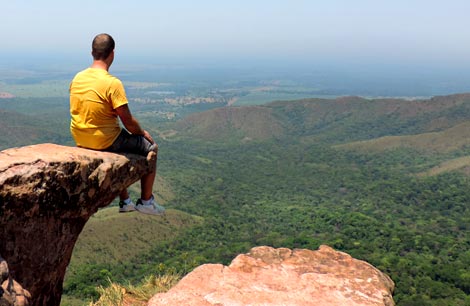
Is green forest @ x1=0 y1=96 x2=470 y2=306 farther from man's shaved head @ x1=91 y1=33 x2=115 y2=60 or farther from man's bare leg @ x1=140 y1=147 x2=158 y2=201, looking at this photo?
man's shaved head @ x1=91 y1=33 x2=115 y2=60

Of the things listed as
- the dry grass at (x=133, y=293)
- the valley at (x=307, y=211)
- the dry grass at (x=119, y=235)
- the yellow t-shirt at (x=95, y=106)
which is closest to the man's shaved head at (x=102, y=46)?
the yellow t-shirt at (x=95, y=106)

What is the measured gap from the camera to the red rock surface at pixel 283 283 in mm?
7012

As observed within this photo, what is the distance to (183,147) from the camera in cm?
19738

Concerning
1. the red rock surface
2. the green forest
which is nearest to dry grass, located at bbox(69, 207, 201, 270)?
the green forest

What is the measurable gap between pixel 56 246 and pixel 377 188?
422 feet

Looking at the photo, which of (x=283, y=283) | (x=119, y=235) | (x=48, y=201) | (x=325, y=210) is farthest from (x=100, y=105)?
(x=325, y=210)

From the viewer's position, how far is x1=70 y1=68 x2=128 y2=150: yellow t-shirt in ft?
22.6

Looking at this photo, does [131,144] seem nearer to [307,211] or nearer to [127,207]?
[127,207]

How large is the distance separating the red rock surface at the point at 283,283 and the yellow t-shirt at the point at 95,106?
3418 mm

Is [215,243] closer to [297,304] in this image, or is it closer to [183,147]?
[297,304]

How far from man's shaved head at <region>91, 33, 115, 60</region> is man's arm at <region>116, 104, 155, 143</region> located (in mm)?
1142

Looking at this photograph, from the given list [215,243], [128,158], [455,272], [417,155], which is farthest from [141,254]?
[417,155]

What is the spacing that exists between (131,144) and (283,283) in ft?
14.7

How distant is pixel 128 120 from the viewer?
718 centimetres
